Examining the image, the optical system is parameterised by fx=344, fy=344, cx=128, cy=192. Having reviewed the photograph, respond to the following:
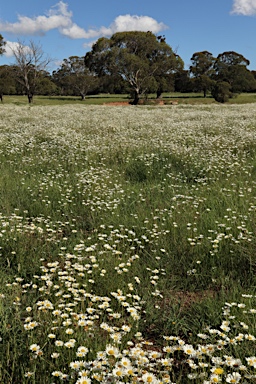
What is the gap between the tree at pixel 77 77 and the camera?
236 ft

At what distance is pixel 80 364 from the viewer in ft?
7.72

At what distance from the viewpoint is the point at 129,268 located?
4.29m

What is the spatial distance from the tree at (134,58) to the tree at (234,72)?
13.7m

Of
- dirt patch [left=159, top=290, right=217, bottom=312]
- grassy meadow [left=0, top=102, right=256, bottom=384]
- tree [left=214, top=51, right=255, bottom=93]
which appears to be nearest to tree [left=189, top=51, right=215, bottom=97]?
tree [left=214, top=51, right=255, bottom=93]

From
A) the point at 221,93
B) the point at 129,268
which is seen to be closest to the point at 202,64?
the point at 221,93

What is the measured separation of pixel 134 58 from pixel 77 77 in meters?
22.8

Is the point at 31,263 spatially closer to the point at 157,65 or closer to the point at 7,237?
the point at 7,237

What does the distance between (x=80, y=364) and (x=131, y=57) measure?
55529 millimetres

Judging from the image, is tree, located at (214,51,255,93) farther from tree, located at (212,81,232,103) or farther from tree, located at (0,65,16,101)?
tree, located at (0,65,16,101)

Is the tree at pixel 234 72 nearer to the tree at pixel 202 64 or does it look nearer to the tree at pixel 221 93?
the tree at pixel 202 64

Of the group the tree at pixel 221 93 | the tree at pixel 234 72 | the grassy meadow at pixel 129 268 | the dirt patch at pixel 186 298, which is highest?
the tree at pixel 234 72

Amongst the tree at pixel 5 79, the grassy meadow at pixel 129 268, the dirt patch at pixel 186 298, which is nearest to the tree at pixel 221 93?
the tree at pixel 5 79

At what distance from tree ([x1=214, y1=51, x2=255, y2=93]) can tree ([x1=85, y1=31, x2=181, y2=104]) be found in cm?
1371

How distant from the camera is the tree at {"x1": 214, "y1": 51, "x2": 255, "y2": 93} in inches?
2537
